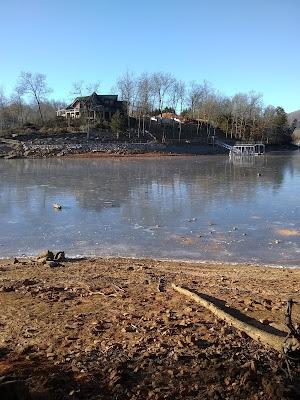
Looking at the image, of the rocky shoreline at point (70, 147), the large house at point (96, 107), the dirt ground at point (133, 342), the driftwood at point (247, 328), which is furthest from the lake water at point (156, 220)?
the large house at point (96, 107)

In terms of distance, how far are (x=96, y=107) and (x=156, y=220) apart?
79.5 meters

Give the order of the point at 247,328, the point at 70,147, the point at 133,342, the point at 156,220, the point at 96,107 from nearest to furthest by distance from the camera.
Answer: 1. the point at 133,342
2. the point at 247,328
3. the point at 156,220
4. the point at 70,147
5. the point at 96,107

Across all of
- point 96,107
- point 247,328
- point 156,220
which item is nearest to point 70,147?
point 96,107

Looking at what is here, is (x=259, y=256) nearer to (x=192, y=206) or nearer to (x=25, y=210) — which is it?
(x=192, y=206)

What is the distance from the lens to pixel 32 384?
190 inches

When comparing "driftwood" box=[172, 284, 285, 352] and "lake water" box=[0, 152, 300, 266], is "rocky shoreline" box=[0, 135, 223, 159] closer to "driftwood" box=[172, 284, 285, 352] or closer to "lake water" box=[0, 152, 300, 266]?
"lake water" box=[0, 152, 300, 266]

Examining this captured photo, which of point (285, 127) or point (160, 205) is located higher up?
point (285, 127)

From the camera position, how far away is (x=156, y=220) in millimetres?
19656

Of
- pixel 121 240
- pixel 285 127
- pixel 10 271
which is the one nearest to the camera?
pixel 10 271

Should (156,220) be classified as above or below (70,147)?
below

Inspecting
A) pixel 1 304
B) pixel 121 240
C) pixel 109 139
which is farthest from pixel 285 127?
pixel 1 304

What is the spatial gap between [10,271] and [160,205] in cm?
1285

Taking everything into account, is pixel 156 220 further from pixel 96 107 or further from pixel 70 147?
pixel 96 107

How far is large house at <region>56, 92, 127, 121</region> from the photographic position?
95.6 metres
